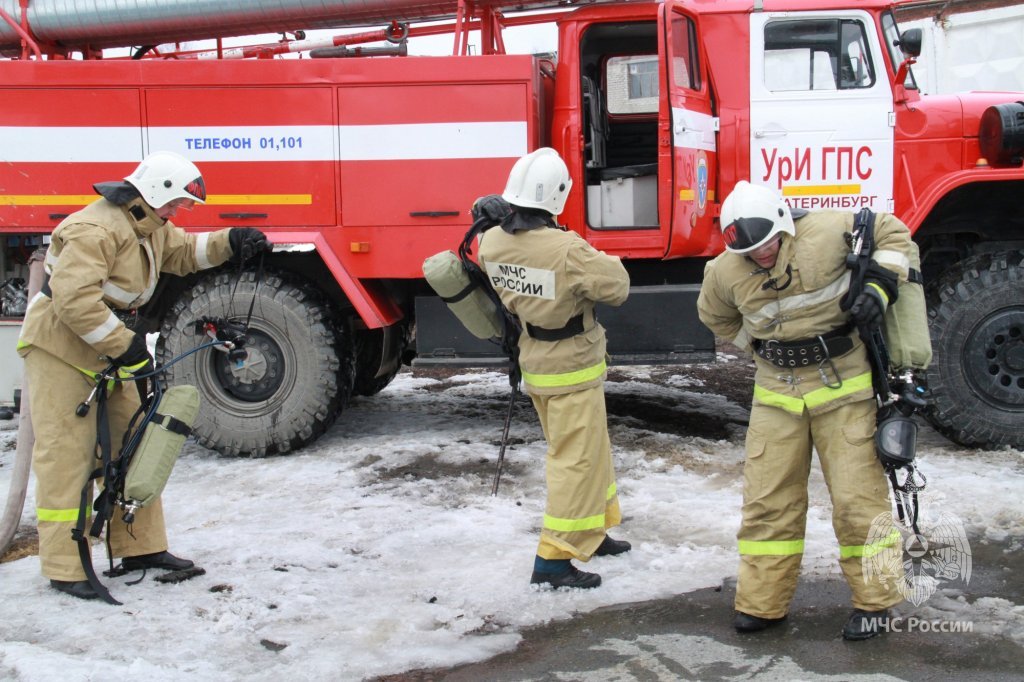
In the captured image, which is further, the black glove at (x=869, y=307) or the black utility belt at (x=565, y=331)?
the black utility belt at (x=565, y=331)

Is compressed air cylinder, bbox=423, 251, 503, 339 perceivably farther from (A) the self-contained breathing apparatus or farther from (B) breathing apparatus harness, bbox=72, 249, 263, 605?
(B) breathing apparatus harness, bbox=72, 249, 263, 605

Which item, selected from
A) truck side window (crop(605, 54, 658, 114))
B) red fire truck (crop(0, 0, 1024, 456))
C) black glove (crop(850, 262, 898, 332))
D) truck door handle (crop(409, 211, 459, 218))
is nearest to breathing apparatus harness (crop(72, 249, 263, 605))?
red fire truck (crop(0, 0, 1024, 456))

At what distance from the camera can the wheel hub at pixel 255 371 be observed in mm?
6480

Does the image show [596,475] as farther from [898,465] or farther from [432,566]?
[898,465]

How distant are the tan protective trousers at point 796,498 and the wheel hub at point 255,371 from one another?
11.8 ft

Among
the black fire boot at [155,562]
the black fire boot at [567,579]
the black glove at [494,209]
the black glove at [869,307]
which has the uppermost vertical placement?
the black glove at [494,209]

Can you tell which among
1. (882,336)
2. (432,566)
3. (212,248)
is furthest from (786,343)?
(212,248)

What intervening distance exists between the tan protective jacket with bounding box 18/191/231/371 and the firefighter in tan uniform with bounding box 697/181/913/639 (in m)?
2.61

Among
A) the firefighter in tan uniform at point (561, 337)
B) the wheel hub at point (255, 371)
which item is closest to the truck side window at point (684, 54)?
the firefighter in tan uniform at point (561, 337)

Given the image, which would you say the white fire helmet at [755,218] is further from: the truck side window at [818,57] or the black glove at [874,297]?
the truck side window at [818,57]

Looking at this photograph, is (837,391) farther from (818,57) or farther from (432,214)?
(818,57)

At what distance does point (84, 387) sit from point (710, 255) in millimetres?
3965

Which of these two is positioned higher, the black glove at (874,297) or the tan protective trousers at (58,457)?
the black glove at (874,297)

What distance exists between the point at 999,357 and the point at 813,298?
308 cm
